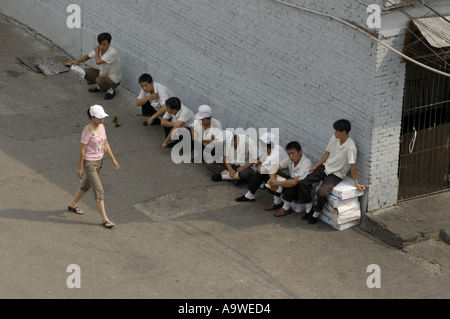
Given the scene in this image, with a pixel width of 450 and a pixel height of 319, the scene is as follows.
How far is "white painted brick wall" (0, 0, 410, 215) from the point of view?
304 inches

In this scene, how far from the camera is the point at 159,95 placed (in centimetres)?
1063

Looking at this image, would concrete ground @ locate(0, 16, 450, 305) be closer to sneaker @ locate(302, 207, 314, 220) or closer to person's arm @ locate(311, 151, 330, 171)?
sneaker @ locate(302, 207, 314, 220)

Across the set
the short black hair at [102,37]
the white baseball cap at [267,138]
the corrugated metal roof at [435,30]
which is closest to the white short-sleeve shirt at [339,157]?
the white baseball cap at [267,138]

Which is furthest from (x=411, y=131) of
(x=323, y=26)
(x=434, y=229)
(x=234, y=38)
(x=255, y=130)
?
(x=234, y=38)

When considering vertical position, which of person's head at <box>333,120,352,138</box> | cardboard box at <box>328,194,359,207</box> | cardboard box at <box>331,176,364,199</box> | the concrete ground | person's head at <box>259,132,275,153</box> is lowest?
the concrete ground

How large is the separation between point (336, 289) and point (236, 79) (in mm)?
4124

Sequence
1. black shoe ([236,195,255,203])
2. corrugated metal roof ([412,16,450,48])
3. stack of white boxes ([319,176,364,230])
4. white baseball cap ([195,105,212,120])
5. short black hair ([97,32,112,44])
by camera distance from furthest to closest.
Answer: short black hair ([97,32,112,44]) → white baseball cap ([195,105,212,120]) → black shoe ([236,195,255,203]) → stack of white boxes ([319,176,364,230]) → corrugated metal roof ([412,16,450,48])

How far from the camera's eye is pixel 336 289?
6.89 meters

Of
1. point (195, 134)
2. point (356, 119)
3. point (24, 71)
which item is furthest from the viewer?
point (24, 71)

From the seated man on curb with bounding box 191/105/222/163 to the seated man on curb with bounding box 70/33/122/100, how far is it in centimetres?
274

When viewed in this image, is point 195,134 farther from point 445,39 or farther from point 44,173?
point 445,39

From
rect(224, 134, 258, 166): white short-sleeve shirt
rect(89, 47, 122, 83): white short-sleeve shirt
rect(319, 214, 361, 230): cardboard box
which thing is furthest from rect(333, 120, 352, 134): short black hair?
rect(89, 47, 122, 83): white short-sleeve shirt

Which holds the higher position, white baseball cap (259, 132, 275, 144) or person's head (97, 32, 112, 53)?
person's head (97, 32, 112, 53)

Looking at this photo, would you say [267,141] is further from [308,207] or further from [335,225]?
[335,225]
